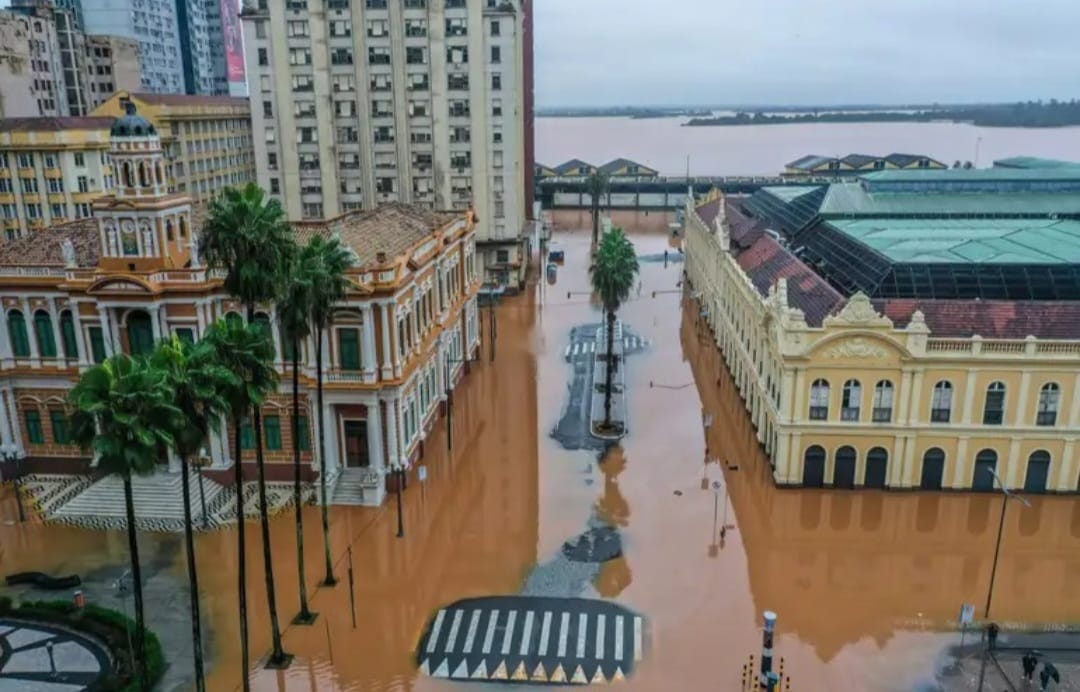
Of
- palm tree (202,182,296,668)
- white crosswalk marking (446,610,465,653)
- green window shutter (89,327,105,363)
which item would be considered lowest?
white crosswalk marking (446,610,465,653)

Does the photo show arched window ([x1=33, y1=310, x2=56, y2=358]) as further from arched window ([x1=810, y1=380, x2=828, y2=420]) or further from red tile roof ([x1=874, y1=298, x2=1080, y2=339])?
red tile roof ([x1=874, y1=298, x2=1080, y2=339])

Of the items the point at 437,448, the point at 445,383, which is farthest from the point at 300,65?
the point at 437,448

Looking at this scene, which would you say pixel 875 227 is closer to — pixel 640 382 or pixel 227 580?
pixel 640 382

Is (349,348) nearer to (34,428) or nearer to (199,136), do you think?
(34,428)

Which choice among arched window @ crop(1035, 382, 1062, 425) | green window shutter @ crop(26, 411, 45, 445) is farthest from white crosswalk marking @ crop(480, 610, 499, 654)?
green window shutter @ crop(26, 411, 45, 445)

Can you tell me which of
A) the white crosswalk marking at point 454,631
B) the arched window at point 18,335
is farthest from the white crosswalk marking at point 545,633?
the arched window at point 18,335

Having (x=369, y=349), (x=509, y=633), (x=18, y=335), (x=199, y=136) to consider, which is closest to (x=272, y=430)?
(x=369, y=349)
